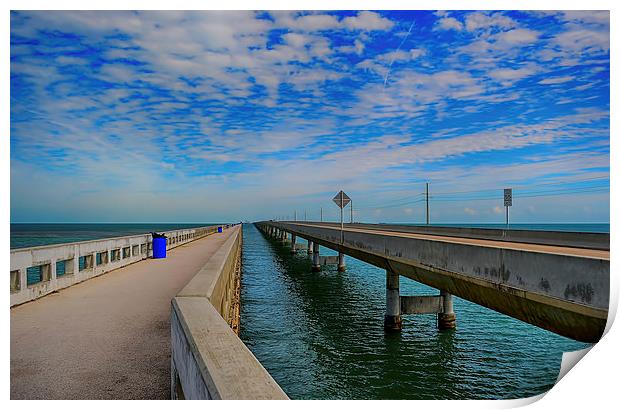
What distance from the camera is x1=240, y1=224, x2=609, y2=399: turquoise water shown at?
42.2 ft

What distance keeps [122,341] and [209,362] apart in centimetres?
397

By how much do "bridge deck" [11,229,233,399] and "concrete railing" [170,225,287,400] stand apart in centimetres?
72

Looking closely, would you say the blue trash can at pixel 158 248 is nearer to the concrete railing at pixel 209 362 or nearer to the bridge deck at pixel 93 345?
the bridge deck at pixel 93 345

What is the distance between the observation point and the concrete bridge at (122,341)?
403 cm

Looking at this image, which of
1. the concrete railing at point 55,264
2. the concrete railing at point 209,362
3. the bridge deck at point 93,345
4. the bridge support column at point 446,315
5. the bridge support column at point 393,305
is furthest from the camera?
the bridge support column at point 446,315

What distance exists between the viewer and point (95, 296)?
11273 millimetres

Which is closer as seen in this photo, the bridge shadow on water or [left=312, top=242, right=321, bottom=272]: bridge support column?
the bridge shadow on water

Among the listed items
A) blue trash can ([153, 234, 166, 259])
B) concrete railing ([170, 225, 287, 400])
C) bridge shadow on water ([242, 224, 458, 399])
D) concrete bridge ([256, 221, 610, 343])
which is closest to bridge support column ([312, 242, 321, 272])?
bridge shadow on water ([242, 224, 458, 399])

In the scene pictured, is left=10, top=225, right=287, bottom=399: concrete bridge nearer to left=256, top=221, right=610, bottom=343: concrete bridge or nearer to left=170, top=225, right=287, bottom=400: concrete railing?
left=170, top=225, right=287, bottom=400: concrete railing

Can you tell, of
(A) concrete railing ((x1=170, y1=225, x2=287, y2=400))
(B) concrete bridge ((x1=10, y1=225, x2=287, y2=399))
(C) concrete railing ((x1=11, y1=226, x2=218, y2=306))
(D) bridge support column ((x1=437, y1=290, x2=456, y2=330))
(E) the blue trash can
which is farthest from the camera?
(E) the blue trash can

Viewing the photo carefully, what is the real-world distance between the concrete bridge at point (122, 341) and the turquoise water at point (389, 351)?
434 cm

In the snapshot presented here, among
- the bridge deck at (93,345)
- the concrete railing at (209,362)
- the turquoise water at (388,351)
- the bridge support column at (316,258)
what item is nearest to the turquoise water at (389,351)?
the turquoise water at (388,351)

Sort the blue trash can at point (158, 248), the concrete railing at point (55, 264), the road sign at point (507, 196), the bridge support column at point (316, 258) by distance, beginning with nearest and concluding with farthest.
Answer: the concrete railing at point (55, 264) < the blue trash can at point (158, 248) < the road sign at point (507, 196) < the bridge support column at point (316, 258)
